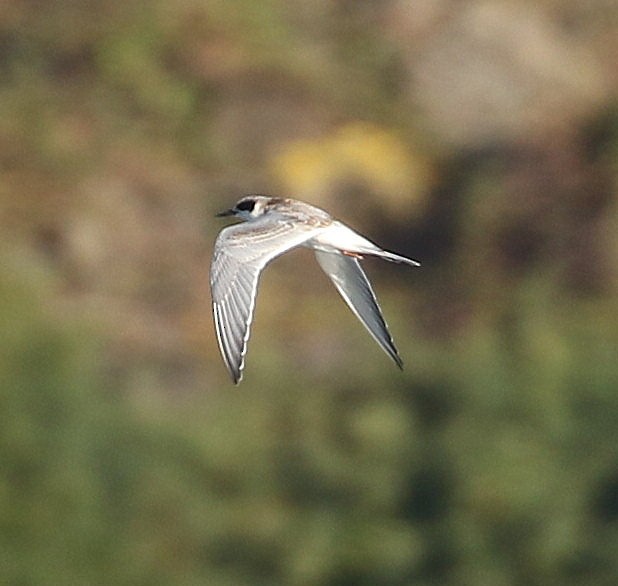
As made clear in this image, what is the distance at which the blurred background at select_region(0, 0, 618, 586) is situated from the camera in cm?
928

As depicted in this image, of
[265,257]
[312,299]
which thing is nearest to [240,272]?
[265,257]

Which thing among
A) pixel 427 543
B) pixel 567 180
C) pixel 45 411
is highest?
pixel 567 180

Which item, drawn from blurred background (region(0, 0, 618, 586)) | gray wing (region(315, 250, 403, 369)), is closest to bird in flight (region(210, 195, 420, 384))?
gray wing (region(315, 250, 403, 369))

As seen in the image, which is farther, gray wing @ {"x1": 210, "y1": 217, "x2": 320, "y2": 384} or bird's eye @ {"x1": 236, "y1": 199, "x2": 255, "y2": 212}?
bird's eye @ {"x1": 236, "y1": 199, "x2": 255, "y2": 212}

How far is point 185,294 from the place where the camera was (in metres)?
10.9

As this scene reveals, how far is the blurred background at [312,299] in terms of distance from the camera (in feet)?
30.5

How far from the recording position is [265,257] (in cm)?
508

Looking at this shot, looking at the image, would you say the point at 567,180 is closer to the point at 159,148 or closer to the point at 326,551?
the point at 159,148

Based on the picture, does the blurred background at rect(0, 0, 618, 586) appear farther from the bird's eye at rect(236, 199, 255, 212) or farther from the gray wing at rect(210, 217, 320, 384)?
the gray wing at rect(210, 217, 320, 384)

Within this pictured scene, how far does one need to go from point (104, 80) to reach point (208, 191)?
3.46 ft

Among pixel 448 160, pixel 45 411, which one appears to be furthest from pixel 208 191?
pixel 45 411

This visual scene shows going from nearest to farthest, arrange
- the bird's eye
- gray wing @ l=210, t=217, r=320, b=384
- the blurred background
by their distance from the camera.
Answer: gray wing @ l=210, t=217, r=320, b=384, the bird's eye, the blurred background

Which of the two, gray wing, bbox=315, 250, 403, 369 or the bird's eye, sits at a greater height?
the bird's eye

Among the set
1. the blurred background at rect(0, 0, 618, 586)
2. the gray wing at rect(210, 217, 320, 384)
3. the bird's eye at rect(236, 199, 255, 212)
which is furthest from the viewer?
the blurred background at rect(0, 0, 618, 586)
